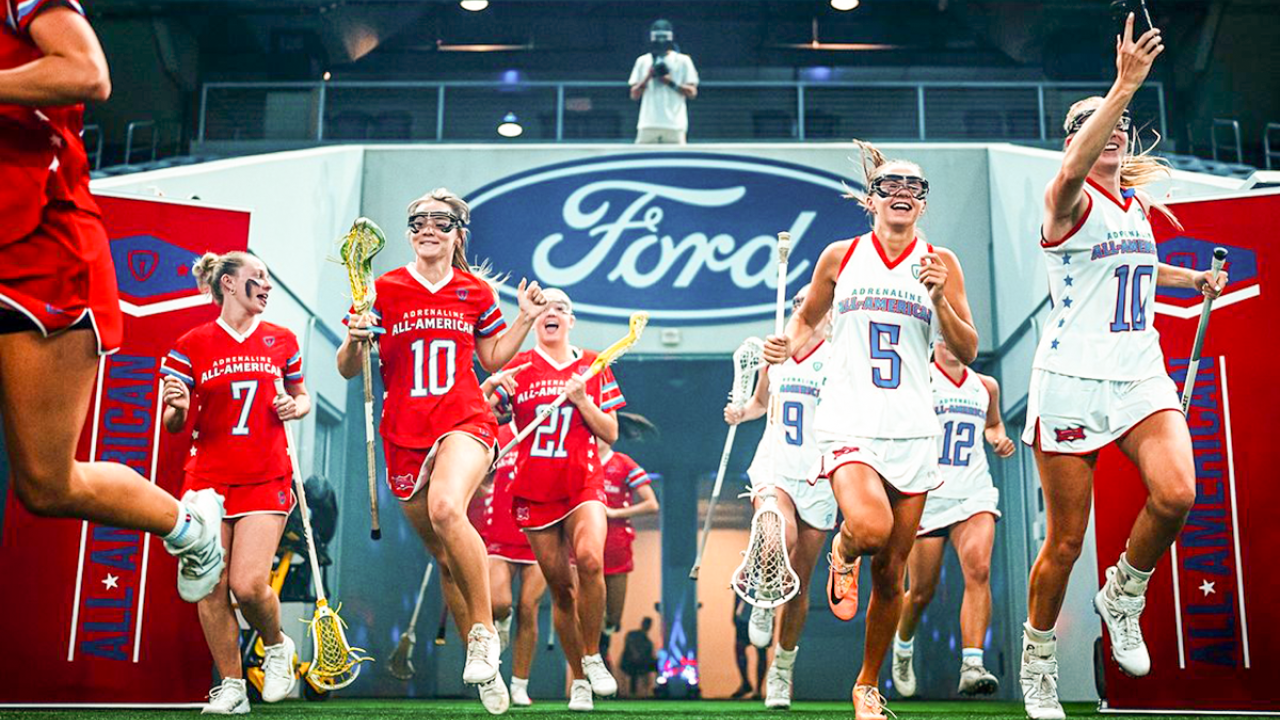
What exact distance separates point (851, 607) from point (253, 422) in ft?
12.1

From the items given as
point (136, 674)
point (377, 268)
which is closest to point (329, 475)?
point (377, 268)

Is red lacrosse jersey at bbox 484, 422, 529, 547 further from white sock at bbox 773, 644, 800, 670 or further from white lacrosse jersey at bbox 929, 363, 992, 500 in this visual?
white lacrosse jersey at bbox 929, 363, 992, 500

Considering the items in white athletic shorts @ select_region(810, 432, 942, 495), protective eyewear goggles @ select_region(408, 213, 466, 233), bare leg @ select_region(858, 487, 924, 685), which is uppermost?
protective eyewear goggles @ select_region(408, 213, 466, 233)

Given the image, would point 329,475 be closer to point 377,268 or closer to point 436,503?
point 377,268

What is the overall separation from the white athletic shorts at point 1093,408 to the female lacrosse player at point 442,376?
2299 mm

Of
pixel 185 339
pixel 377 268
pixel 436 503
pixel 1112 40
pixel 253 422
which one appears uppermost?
pixel 1112 40

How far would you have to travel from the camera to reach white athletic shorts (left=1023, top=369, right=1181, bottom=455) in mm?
5199

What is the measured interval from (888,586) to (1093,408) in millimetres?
1129

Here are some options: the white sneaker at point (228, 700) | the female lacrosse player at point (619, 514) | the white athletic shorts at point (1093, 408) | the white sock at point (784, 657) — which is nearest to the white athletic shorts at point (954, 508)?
the white sock at point (784, 657)

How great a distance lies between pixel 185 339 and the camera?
7082mm

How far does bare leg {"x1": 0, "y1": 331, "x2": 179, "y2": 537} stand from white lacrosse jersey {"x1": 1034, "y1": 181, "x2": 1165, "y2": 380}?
373 centimetres

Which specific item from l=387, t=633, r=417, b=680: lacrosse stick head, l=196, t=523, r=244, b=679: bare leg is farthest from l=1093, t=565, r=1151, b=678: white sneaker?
l=387, t=633, r=417, b=680: lacrosse stick head

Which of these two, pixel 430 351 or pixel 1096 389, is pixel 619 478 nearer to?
pixel 430 351

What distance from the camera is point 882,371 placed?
5266mm
